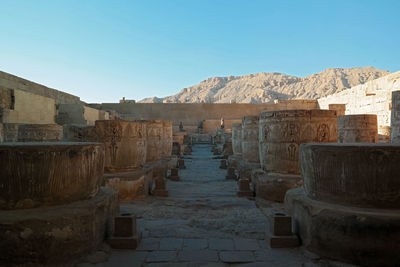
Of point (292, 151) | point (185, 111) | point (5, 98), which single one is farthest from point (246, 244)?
point (185, 111)

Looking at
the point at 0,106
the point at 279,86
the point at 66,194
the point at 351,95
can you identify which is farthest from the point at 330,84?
the point at 66,194

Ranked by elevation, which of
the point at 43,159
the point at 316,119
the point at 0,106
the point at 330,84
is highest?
the point at 330,84

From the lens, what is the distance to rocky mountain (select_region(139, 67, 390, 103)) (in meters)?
69.0

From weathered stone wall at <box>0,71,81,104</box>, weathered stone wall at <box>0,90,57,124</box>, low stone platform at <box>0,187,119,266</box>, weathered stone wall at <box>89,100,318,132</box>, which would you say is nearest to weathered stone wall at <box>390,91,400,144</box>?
low stone platform at <box>0,187,119,266</box>

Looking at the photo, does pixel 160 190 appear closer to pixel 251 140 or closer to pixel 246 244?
pixel 246 244

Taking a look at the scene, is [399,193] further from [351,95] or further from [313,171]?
[351,95]

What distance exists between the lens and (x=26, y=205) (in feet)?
7.71

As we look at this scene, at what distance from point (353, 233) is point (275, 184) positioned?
253 centimetres

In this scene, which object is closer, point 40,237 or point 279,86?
point 40,237

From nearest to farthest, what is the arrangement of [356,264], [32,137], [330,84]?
1. [356,264]
2. [32,137]
3. [330,84]

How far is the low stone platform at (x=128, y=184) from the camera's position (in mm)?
4754

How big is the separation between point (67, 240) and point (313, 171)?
7.59 feet

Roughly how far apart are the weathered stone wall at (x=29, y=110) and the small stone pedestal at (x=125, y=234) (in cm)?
1153

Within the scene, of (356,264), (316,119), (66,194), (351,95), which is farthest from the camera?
(351,95)
